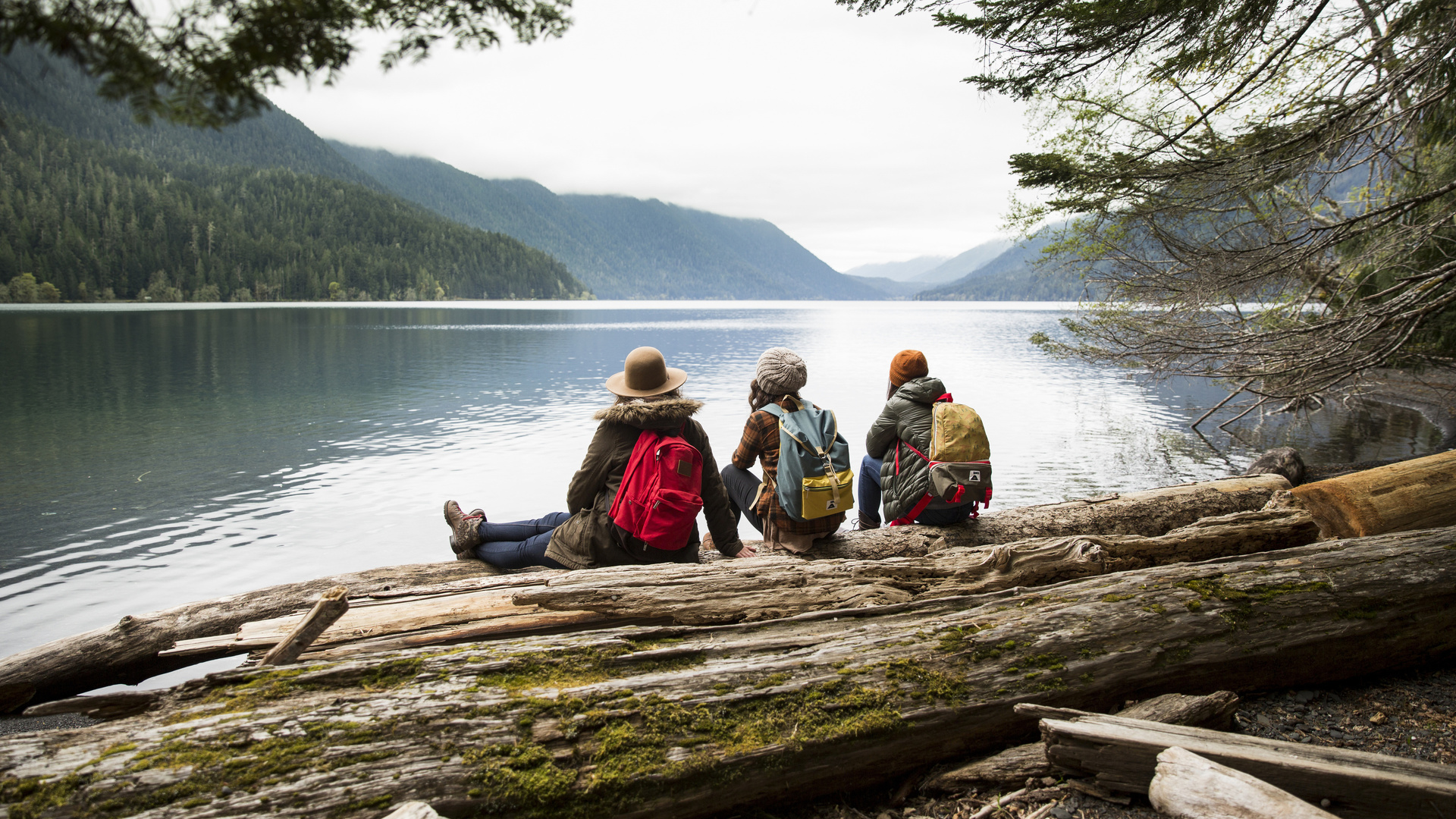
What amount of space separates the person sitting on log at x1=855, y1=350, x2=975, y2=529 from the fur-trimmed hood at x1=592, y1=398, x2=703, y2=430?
1813 mm

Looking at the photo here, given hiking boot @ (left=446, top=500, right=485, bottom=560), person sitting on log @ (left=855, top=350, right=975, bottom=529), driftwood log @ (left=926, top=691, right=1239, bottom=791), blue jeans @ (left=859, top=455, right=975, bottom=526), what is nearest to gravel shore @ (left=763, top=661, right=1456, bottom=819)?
driftwood log @ (left=926, top=691, right=1239, bottom=791)

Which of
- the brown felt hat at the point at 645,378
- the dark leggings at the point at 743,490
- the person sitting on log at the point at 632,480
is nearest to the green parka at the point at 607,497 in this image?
the person sitting on log at the point at 632,480

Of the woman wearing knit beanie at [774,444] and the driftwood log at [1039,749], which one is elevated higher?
the woman wearing knit beanie at [774,444]

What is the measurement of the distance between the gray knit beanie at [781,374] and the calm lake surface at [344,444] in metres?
5.56

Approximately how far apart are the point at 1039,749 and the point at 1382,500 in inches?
164

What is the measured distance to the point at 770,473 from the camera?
5.21 meters

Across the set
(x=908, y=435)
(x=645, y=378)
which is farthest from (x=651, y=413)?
(x=908, y=435)

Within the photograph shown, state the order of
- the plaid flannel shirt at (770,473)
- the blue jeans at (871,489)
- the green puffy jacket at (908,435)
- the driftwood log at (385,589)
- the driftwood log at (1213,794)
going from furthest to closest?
the blue jeans at (871,489)
the green puffy jacket at (908,435)
the plaid flannel shirt at (770,473)
the driftwood log at (385,589)
the driftwood log at (1213,794)

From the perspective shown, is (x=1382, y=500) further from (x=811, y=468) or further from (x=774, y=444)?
(x=774, y=444)

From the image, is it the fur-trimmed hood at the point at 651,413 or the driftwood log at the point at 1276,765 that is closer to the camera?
the driftwood log at the point at 1276,765

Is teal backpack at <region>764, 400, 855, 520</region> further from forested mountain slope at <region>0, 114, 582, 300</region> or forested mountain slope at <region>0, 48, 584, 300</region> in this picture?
forested mountain slope at <region>0, 114, 582, 300</region>

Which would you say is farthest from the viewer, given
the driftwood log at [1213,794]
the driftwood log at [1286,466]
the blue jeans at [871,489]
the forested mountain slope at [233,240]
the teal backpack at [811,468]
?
the forested mountain slope at [233,240]

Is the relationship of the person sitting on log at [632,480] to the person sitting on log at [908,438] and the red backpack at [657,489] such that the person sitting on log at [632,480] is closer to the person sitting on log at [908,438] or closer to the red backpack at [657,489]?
the red backpack at [657,489]

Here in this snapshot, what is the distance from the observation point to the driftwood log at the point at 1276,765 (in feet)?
7.52
